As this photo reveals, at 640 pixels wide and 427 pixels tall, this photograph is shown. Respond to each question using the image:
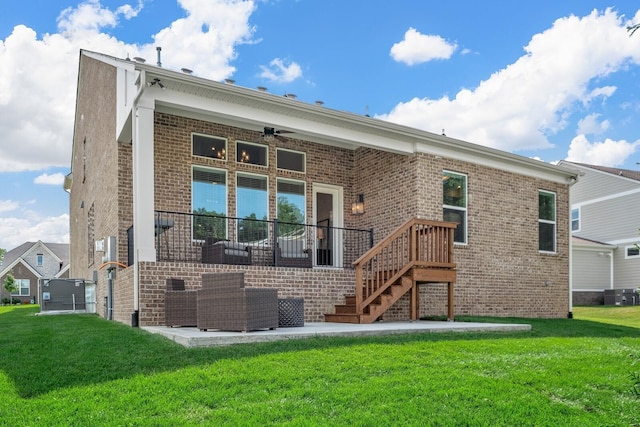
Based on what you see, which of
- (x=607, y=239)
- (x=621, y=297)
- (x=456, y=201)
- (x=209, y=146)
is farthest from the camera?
(x=607, y=239)

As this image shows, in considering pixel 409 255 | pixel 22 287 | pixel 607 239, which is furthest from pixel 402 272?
pixel 22 287

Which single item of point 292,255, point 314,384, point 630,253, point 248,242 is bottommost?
point 314,384

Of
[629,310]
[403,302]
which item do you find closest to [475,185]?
[403,302]

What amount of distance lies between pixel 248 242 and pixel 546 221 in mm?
7157

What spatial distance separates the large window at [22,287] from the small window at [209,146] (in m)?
37.7

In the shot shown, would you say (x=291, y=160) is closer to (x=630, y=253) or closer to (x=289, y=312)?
(x=289, y=312)

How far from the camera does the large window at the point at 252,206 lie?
10.3 metres

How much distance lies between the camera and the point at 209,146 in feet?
33.3

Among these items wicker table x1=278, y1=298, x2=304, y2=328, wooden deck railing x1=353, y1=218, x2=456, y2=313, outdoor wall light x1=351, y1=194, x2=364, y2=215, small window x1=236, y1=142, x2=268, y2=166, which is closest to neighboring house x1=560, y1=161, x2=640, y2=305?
outdoor wall light x1=351, y1=194, x2=364, y2=215

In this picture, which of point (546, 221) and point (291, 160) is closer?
point (291, 160)

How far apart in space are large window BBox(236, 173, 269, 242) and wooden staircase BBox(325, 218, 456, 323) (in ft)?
7.48

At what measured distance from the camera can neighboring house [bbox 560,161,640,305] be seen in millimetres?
22484

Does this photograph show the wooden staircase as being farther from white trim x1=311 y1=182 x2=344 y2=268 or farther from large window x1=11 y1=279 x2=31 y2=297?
large window x1=11 y1=279 x2=31 y2=297

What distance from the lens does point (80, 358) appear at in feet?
16.3
